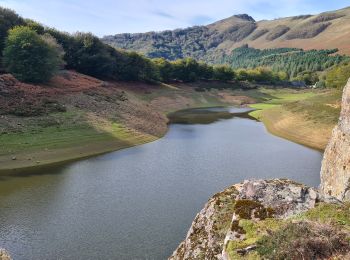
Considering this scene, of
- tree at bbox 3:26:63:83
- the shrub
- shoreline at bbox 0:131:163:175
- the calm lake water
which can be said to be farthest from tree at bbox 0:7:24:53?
the shrub

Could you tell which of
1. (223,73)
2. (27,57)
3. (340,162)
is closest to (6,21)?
(27,57)

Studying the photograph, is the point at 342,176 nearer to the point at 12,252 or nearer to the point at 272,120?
the point at 12,252

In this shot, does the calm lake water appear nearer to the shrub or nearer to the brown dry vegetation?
the brown dry vegetation

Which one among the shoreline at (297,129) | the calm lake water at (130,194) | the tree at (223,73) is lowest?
the calm lake water at (130,194)

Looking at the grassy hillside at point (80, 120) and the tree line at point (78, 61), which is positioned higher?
the tree line at point (78, 61)

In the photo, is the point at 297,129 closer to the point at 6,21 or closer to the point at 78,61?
the point at 78,61

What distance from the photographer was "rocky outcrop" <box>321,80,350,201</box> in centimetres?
2075

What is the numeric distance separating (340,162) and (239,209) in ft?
41.5

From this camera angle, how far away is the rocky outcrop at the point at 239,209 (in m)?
11.4

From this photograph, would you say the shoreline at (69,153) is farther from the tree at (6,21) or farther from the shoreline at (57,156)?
the tree at (6,21)

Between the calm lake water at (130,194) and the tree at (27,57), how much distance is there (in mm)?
27864

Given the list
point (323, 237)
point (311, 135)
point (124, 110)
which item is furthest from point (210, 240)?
point (124, 110)

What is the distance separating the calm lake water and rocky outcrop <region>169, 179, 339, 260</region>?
13.2 m

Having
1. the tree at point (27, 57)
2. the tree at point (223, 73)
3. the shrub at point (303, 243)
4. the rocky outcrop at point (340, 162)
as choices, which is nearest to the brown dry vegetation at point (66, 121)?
the tree at point (27, 57)
